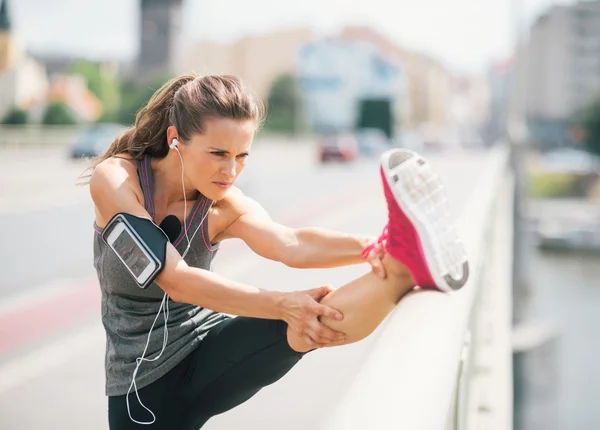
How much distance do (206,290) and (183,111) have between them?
1.63 ft

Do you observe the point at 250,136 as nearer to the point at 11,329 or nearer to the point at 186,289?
the point at 186,289

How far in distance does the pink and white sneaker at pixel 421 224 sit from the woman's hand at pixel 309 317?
0.83 ft

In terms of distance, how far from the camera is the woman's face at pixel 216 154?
2367mm

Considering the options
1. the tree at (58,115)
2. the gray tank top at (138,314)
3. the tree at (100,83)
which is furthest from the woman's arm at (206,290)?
the tree at (100,83)

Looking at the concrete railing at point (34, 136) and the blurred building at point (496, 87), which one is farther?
the blurred building at point (496, 87)

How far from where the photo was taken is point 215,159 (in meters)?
2.40

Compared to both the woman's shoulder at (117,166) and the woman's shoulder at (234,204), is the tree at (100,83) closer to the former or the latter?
the woman's shoulder at (234,204)

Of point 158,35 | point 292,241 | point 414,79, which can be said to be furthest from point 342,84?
point 292,241

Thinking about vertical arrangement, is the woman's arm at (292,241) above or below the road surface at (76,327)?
above

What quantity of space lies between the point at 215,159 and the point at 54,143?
1748 inches

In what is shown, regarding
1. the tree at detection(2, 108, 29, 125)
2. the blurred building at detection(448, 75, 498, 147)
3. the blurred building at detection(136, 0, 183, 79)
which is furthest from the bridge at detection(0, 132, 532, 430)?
the blurred building at detection(448, 75, 498, 147)

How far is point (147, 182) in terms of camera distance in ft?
8.10

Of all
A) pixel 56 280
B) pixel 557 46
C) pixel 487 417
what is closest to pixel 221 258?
pixel 56 280

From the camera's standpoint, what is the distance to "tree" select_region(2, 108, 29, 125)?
162 feet
